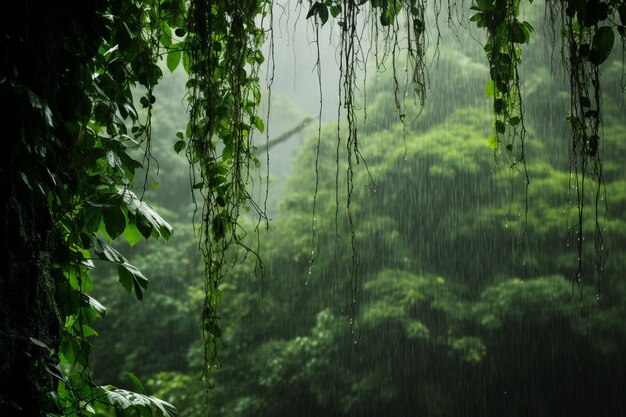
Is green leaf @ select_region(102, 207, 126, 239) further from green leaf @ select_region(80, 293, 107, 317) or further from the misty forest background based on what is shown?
the misty forest background

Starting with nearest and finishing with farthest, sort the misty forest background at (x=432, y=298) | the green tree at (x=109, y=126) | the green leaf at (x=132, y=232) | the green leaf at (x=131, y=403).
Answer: the green tree at (x=109, y=126) < the green leaf at (x=131, y=403) < the green leaf at (x=132, y=232) < the misty forest background at (x=432, y=298)

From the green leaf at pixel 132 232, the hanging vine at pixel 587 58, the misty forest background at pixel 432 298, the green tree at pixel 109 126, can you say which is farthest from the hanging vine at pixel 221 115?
the misty forest background at pixel 432 298

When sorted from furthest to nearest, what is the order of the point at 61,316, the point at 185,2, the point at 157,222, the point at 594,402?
1. the point at 594,402
2. the point at 185,2
3. the point at 157,222
4. the point at 61,316

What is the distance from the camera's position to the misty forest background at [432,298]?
7.00m

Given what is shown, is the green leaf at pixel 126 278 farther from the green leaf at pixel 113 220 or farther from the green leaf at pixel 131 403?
the green leaf at pixel 131 403

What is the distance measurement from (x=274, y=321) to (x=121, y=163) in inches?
255

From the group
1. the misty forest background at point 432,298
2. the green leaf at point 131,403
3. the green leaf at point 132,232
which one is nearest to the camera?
the green leaf at point 131,403

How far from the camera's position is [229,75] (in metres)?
1.52

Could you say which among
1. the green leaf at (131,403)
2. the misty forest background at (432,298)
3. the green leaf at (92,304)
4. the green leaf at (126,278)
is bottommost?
the green leaf at (131,403)

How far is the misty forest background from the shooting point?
23.0 ft

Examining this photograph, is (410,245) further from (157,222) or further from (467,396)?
(157,222)

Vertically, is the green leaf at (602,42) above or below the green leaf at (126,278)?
above

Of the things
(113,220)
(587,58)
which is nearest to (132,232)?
(113,220)

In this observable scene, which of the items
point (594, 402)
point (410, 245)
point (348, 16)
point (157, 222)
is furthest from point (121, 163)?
point (594, 402)
